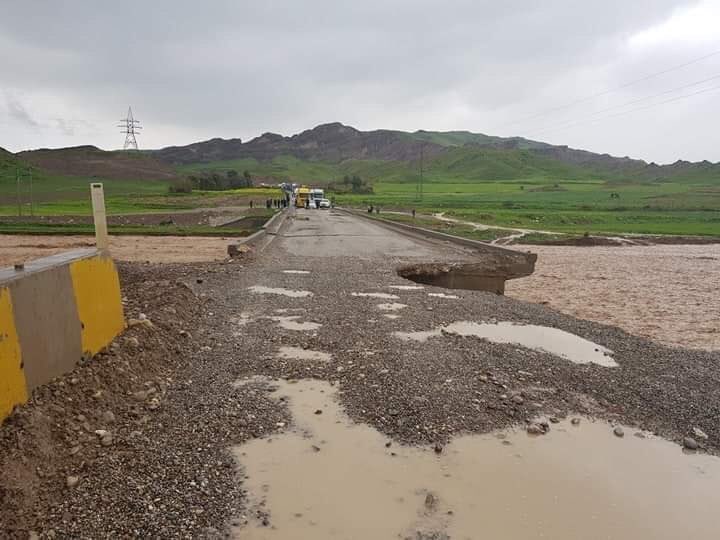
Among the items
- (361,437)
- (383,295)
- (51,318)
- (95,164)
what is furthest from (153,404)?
(95,164)

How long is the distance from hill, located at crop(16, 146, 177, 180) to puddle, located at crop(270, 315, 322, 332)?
412 ft

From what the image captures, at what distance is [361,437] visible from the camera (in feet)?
16.4

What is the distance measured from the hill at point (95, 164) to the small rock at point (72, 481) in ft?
426

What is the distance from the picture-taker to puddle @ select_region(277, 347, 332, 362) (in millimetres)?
6961

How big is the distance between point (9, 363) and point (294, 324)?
15.8 feet

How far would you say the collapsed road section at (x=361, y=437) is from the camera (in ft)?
12.5

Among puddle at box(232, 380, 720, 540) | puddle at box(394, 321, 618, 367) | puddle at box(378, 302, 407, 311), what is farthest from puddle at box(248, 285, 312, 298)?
puddle at box(232, 380, 720, 540)

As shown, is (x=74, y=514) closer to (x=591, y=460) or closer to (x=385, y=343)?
(x=591, y=460)

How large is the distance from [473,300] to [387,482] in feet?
24.2

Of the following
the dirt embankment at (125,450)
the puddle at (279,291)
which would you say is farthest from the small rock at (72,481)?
the puddle at (279,291)

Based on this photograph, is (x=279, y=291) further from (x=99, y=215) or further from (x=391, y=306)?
(x=99, y=215)

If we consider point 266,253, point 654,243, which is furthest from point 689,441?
point 654,243

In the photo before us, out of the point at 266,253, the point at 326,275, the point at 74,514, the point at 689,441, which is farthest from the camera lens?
the point at 266,253

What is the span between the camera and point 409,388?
5.89m
